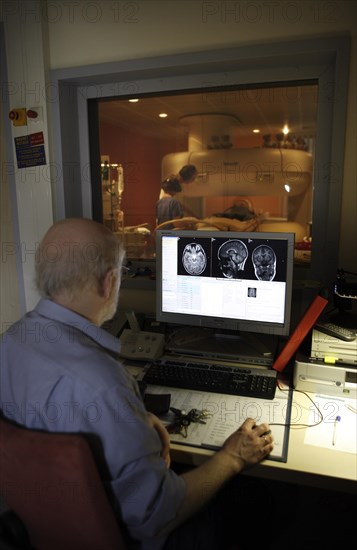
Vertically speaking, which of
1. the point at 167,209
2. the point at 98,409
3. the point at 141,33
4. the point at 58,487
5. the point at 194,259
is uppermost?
the point at 141,33

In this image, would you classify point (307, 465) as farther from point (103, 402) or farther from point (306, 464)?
point (103, 402)

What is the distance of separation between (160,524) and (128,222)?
1.77 m

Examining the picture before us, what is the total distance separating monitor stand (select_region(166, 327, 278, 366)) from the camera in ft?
5.21

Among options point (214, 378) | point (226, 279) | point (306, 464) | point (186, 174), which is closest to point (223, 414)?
point (214, 378)

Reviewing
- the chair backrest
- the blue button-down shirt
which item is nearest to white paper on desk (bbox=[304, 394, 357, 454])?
the blue button-down shirt

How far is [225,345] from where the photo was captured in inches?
65.9

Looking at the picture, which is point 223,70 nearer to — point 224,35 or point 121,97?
point 224,35

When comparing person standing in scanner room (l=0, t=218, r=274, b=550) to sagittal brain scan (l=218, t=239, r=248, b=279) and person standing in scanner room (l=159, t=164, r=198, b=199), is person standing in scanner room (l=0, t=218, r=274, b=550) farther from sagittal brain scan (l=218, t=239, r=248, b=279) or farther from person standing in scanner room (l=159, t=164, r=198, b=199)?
person standing in scanner room (l=159, t=164, r=198, b=199)

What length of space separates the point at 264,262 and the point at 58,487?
105 cm

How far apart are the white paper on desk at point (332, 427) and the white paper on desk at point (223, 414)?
8 centimetres

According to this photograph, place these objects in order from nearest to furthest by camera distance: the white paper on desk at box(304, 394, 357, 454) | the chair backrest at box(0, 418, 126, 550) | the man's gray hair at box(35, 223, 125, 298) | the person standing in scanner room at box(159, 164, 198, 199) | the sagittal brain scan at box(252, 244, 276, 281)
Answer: the chair backrest at box(0, 418, 126, 550) → the man's gray hair at box(35, 223, 125, 298) → the white paper on desk at box(304, 394, 357, 454) → the sagittal brain scan at box(252, 244, 276, 281) → the person standing in scanner room at box(159, 164, 198, 199)

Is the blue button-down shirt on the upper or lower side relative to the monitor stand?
upper

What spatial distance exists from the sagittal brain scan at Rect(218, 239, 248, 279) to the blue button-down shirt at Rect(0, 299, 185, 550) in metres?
0.76

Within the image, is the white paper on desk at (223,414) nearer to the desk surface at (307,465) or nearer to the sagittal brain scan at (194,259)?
the desk surface at (307,465)
